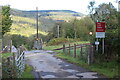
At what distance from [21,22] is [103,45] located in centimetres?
9588

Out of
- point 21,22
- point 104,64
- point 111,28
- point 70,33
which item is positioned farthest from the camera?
point 21,22

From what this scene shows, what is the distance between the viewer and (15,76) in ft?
21.6

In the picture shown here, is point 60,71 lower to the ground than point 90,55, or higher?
lower

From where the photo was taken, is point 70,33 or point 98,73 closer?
point 98,73

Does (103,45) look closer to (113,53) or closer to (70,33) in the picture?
(113,53)

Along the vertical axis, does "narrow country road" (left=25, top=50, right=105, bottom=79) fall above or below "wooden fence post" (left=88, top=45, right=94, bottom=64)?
below

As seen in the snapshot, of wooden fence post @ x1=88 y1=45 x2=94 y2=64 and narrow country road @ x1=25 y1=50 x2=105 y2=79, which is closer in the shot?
narrow country road @ x1=25 y1=50 x2=105 y2=79

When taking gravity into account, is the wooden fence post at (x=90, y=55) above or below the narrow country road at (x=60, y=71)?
above

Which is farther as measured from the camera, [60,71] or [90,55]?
[90,55]

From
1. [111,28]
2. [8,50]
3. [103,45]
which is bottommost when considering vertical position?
[8,50]

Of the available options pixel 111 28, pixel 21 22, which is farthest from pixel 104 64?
pixel 21 22

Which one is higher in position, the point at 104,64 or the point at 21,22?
the point at 21,22

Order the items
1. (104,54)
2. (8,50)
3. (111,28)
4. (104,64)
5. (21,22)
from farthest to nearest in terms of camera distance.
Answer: (21,22) < (8,50) < (111,28) < (104,54) < (104,64)

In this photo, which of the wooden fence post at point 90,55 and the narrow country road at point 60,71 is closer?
the narrow country road at point 60,71
